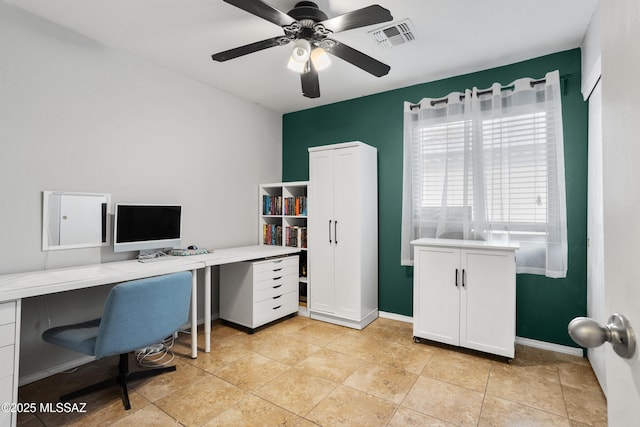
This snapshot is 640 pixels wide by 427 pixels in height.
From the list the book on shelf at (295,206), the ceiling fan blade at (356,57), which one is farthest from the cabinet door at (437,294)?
the ceiling fan blade at (356,57)

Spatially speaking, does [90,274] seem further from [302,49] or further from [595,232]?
[595,232]

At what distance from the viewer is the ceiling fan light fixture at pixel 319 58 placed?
2295mm

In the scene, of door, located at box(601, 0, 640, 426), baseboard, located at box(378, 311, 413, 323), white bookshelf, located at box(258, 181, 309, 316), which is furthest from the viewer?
white bookshelf, located at box(258, 181, 309, 316)

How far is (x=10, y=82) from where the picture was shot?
7.26 feet

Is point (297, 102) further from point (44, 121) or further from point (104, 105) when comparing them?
point (44, 121)

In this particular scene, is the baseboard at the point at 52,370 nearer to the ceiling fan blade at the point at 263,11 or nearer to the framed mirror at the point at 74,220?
the framed mirror at the point at 74,220

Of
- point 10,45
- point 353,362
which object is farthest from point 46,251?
point 353,362

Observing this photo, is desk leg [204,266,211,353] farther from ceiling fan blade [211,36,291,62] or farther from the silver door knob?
the silver door knob

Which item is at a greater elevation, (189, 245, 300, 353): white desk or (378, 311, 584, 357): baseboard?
(189, 245, 300, 353): white desk

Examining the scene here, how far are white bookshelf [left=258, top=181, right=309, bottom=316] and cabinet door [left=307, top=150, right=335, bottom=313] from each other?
0.14 metres

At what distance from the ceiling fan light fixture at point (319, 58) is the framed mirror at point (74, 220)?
6.58 feet

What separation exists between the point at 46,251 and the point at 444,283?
316 cm

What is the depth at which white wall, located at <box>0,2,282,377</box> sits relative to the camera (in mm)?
2240

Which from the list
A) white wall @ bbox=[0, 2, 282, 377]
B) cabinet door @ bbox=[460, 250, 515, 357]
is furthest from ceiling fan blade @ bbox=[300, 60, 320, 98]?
cabinet door @ bbox=[460, 250, 515, 357]
